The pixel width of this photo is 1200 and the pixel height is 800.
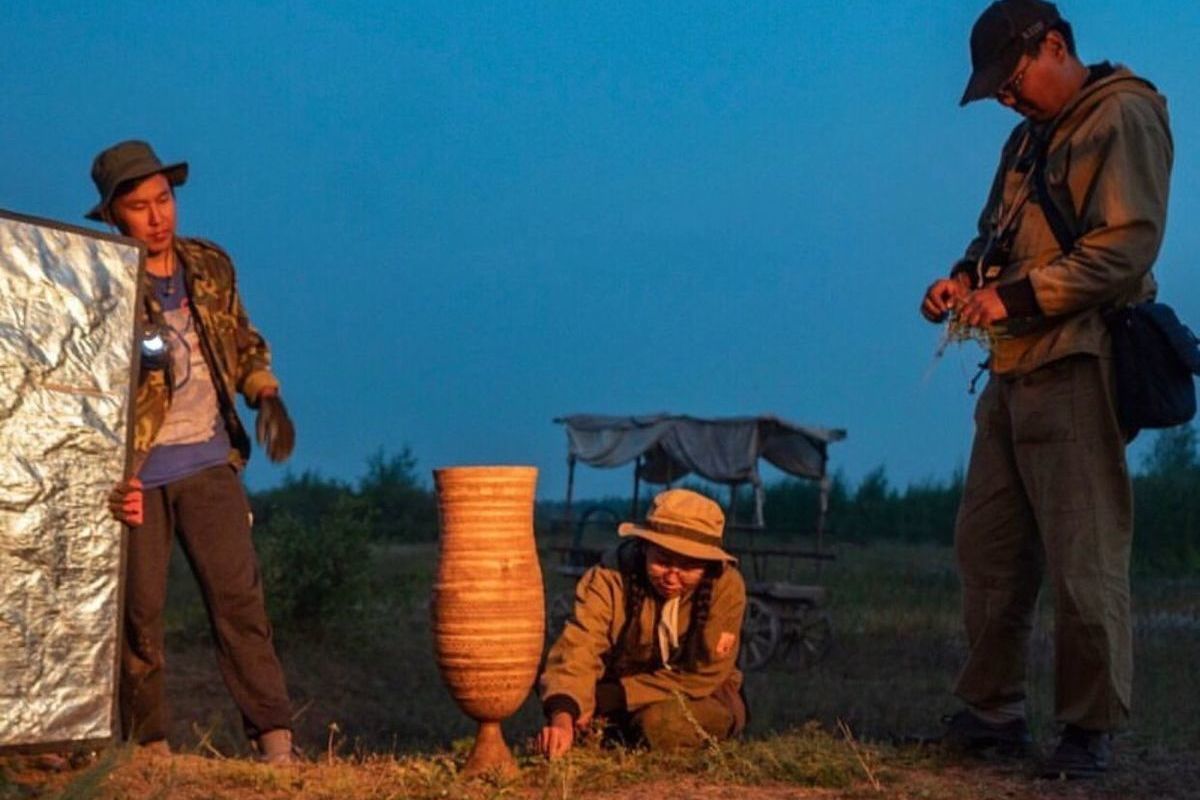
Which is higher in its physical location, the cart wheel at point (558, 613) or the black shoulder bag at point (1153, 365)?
the black shoulder bag at point (1153, 365)

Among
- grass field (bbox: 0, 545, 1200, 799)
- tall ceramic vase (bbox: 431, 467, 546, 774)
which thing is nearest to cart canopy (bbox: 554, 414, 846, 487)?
grass field (bbox: 0, 545, 1200, 799)

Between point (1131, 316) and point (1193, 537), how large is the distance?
70.7 feet

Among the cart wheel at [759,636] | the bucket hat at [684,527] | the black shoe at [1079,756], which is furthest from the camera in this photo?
the cart wheel at [759,636]

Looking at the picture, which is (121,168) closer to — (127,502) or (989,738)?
(127,502)

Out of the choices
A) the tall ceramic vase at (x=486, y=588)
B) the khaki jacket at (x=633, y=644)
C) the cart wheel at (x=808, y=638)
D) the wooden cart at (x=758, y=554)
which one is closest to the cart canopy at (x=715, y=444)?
the wooden cart at (x=758, y=554)

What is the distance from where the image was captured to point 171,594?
59.3 ft

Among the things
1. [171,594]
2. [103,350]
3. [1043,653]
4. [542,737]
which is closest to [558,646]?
[542,737]

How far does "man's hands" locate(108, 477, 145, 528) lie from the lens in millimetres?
5215

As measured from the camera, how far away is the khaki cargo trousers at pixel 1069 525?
4.96m

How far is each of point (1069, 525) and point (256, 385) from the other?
102 inches

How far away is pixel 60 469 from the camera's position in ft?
16.7

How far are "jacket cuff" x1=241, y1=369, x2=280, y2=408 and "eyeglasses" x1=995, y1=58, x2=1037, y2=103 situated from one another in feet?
8.07

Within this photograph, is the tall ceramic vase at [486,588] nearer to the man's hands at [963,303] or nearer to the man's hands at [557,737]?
the man's hands at [557,737]

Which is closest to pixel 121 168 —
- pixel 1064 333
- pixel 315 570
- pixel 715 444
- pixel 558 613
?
pixel 1064 333
